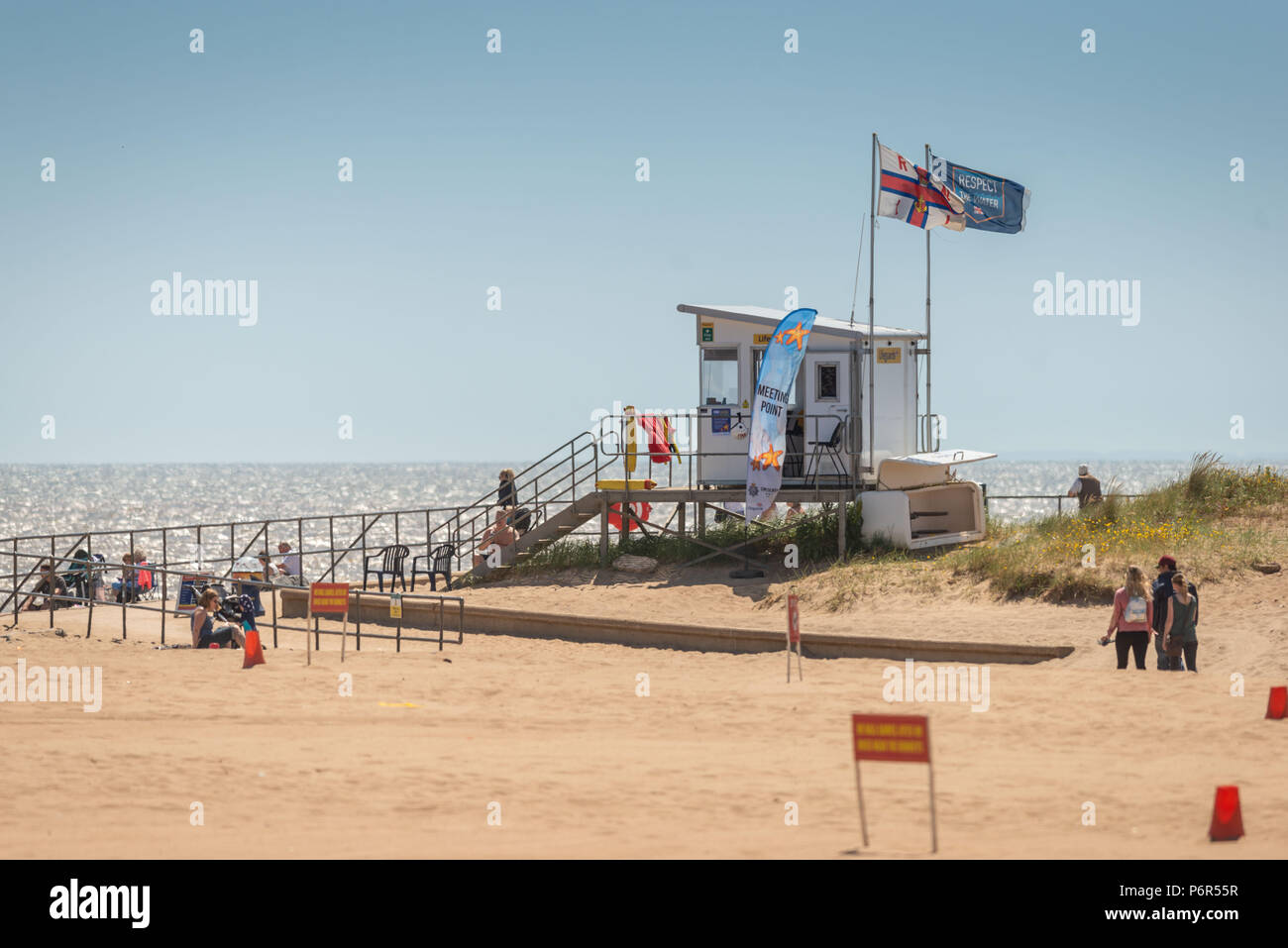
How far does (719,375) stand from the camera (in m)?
→ 23.2

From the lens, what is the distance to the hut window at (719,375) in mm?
23156

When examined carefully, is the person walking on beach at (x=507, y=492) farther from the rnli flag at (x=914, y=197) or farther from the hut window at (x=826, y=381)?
the rnli flag at (x=914, y=197)

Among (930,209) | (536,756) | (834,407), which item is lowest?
(536,756)

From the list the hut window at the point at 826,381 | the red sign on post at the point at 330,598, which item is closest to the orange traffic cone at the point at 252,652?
the red sign on post at the point at 330,598

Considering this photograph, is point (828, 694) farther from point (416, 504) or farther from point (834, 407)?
point (416, 504)

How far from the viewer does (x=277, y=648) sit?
18312mm

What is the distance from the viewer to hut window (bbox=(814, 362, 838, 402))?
22781 millimetres

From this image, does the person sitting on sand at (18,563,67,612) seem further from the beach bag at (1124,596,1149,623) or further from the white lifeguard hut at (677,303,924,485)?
the beach bag at (1124,596,1149,623)

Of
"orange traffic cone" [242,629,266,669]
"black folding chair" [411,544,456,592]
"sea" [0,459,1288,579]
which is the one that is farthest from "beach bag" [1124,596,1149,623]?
"sea" [0,459,1288,579]

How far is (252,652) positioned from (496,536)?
775 cm

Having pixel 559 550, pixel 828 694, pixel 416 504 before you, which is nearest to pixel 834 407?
pixel 559 550

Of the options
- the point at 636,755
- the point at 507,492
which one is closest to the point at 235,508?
the point at 507,492
